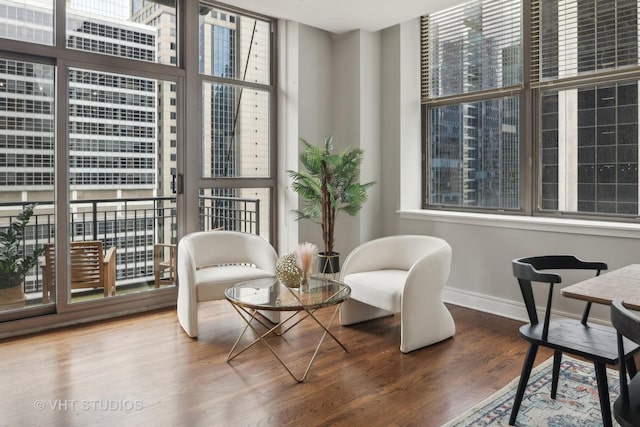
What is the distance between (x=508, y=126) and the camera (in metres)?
4.29

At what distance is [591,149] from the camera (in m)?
3.80

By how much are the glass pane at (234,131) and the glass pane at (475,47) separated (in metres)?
1.78

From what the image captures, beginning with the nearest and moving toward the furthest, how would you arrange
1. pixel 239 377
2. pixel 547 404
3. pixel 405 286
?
pixel 547 404 < pixel 239 377 < pixel 405 286

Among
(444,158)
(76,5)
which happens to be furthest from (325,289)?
(76,5)

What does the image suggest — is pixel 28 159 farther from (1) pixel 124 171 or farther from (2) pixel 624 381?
(2) pixel 624 381

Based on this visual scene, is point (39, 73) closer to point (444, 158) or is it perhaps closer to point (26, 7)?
point (26, 7)

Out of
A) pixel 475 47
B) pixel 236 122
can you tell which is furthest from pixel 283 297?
pixel 475 47

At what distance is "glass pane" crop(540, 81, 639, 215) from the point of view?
3625 mm

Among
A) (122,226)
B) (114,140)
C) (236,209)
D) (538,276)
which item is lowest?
(538,276)

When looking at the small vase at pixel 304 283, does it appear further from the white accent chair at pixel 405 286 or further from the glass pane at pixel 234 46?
the glass pane at pixel 234 46

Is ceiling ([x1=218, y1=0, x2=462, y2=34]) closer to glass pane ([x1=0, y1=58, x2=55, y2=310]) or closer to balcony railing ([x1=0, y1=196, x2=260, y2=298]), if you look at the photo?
glass pane ([x1=0, y1=58, x2=55, y2=310])

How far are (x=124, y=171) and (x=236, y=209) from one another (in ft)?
3.84

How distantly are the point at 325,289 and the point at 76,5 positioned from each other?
2.96m

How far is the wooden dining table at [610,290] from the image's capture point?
1.84 metres
